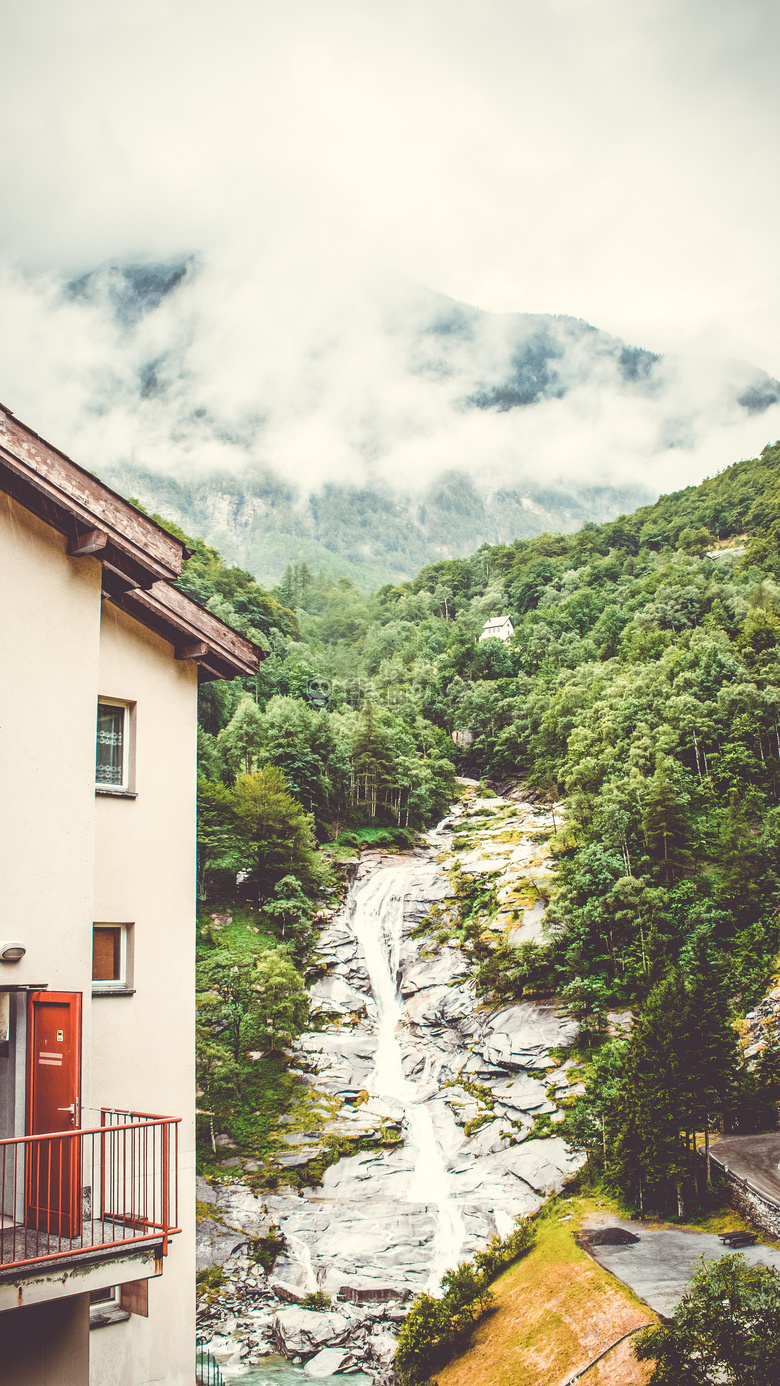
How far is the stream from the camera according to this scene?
22.0 m

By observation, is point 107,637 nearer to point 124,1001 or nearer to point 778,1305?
point 124,1001

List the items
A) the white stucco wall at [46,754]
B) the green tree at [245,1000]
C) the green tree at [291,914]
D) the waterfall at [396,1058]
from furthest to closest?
the green tree at [291,914]
the green tree at [245,1000]
the waterfall at [396,1058]
the white stucco wall at [46,754]

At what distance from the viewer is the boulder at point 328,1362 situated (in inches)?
779

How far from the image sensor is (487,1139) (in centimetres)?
3108

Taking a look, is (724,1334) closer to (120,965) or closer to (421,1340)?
(421,1340)

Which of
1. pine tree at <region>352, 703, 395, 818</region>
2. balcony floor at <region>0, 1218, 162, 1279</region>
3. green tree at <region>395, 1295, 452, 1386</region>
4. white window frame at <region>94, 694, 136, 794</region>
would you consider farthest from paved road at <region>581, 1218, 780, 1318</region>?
pine tree at <region>352, 703, 395, 818</region>

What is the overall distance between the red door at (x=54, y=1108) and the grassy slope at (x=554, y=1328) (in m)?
11.6

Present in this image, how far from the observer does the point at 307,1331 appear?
21047 millimetres

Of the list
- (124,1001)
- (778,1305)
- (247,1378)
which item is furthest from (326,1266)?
(124,1001)

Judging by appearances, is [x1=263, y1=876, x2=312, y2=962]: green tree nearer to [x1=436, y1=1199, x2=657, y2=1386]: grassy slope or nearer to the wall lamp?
[x1=436, y1=1199, x2=657, y2=1386]: grassy slope

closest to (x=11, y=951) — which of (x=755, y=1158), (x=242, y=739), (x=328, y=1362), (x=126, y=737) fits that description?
(x=126, y=737)

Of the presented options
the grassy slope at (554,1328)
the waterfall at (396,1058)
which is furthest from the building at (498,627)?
the grassy slope at (554,1328)

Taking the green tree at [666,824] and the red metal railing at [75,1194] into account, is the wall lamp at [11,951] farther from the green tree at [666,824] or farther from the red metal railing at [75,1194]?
the green tree at [666,824]

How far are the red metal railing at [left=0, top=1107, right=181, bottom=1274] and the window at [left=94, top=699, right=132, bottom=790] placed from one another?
4.66m
